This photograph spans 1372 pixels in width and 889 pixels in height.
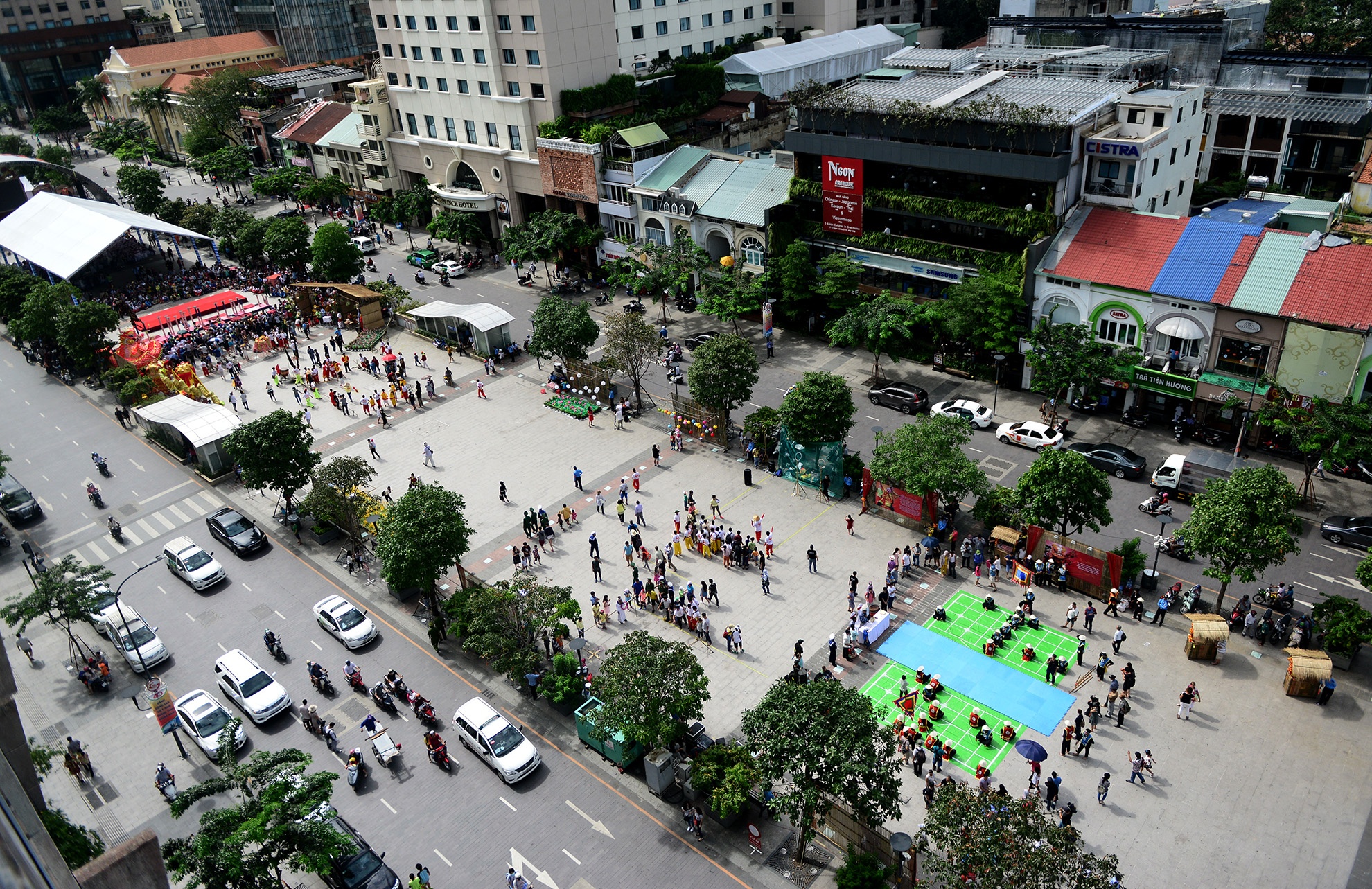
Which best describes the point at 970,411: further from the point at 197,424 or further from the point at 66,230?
the point at 66,230

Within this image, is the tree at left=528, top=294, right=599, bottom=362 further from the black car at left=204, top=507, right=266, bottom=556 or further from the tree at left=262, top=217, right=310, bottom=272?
the tree at left=262, top=217, right=310, bottom=272

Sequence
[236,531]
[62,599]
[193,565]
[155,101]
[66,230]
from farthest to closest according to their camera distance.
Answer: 1. [155,101]
2. [66,230]
3. [236,531]
4. [193,565]
5. [62,599]

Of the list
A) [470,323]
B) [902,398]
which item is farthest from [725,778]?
[470,323]

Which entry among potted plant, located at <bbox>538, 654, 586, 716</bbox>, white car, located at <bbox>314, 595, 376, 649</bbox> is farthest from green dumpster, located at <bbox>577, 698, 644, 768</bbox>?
white car, located at <bbox>314, 595, 376, 649</bbox>

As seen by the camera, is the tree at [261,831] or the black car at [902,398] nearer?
the tree at [261,831]

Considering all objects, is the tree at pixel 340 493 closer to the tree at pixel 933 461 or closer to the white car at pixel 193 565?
the white car at pixel 193 565

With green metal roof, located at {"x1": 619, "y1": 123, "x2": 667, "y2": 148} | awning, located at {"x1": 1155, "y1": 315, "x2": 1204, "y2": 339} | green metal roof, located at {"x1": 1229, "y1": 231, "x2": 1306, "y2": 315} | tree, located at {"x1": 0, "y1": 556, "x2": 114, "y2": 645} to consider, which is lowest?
tree, located at {"x1": 0, "y1": 556, "x2": 114, "y2": 645}

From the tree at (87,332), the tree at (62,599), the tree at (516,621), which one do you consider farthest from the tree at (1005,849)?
the tree at (87,332)
